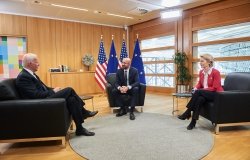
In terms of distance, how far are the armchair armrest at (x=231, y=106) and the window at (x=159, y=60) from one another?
3.94m

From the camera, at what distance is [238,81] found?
363 cm

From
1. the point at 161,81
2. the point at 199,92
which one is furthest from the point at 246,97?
the point at 161,81

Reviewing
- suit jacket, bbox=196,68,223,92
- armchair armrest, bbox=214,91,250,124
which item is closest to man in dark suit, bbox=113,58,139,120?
suit jacket, bbox=196,68,223,92

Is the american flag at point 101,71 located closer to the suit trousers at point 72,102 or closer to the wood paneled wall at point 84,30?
the wood paneled wall at point 84,30

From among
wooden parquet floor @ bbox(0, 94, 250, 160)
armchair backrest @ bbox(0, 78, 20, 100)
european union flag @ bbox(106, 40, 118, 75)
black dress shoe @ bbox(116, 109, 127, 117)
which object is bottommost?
wooden parquet floor @ bbox(0, 94, 250, 160)

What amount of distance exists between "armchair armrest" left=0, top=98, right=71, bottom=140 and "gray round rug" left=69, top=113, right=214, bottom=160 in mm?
384

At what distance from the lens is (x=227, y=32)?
18.4 feet

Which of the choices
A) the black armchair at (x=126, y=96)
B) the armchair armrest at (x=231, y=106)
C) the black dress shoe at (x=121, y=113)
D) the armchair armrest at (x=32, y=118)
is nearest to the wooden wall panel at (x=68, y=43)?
the black armchair at (x=126, y=96)

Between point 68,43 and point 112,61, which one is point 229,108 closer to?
point 112,61

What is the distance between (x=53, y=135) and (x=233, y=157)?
2.19 meters

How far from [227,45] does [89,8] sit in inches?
155

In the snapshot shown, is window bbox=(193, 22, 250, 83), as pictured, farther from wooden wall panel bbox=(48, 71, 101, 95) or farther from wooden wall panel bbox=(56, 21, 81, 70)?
wooden wall panel bbox=(56, 21, 81, 70)

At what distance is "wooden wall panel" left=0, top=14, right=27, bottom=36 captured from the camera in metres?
5.94

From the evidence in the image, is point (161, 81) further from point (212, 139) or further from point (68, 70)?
point (212, 139)
